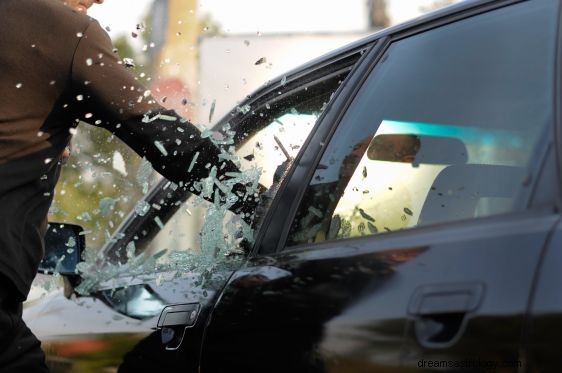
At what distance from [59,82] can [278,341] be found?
1.16 metres

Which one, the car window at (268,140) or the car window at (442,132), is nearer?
the car window at (442,132)

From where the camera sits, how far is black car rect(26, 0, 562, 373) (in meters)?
1.68

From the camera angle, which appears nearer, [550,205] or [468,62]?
[550,205]

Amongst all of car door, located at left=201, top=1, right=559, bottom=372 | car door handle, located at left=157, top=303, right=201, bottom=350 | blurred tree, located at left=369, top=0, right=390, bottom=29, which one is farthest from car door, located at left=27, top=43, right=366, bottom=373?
blurred tree, located at left=369, top=0, right=390, bottom=29

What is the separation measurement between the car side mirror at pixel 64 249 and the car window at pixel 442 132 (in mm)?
1237

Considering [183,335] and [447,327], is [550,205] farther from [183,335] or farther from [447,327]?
[183,335]

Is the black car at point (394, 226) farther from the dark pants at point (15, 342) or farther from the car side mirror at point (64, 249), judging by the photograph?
the car side mirror at point (64, 249)

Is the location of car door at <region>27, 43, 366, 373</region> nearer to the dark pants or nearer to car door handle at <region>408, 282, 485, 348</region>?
the dark pants

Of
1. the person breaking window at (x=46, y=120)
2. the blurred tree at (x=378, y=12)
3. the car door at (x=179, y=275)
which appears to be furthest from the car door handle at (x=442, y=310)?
the blurred tree at (x=378, y=12)

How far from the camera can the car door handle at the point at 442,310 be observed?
66.3 inches

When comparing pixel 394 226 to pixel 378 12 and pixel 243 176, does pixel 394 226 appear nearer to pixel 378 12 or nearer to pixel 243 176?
pixel 243 176

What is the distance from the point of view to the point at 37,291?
13.9 ft

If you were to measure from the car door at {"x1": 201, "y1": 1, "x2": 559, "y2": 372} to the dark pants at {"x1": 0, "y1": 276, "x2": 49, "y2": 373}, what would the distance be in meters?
0.72

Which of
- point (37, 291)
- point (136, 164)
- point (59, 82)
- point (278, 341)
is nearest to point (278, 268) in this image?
point (278, 341)
